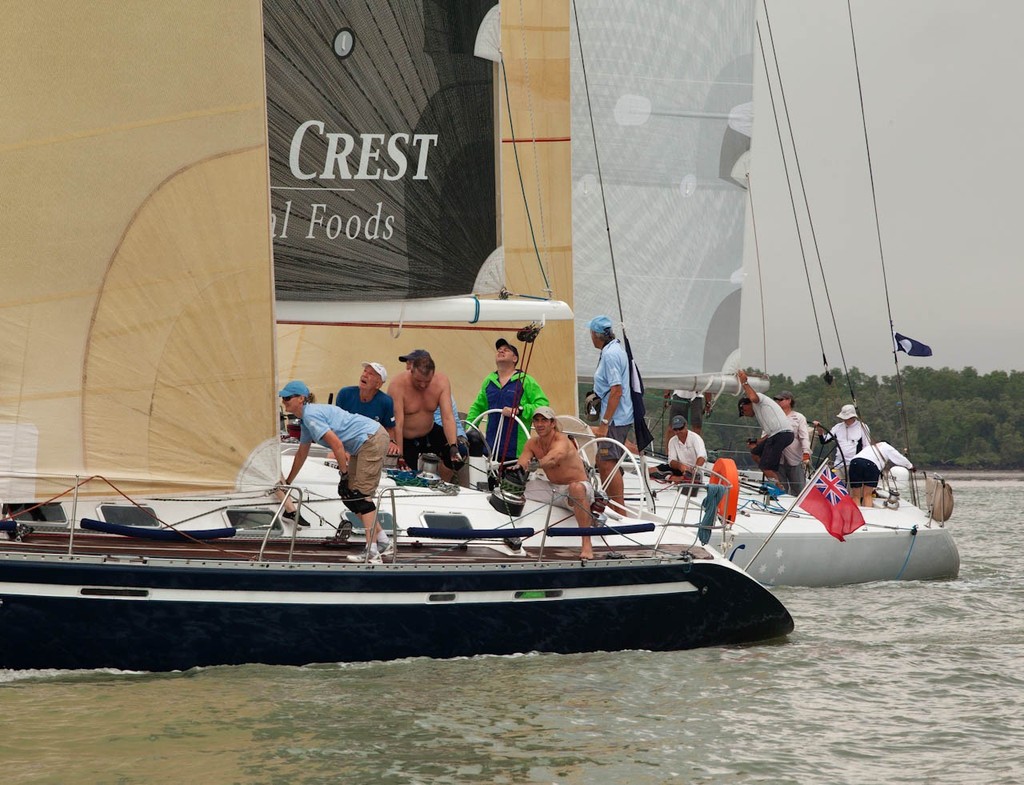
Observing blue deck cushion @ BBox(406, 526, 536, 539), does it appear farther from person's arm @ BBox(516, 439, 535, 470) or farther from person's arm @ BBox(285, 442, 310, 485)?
person's arm @ BBox(285, 442, 310, 485)

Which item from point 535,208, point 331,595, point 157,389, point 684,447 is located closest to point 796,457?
point 684,447

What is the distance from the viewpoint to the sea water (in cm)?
671

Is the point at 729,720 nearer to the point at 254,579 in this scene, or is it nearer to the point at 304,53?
the point at 254,579

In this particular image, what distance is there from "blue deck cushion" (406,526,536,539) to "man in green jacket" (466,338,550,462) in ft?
6.82

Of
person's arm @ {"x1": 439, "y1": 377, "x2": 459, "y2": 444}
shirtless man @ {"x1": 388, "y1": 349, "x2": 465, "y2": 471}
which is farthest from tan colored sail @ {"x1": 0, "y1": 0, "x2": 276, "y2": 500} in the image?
person's arm @ {"x1": 439, "y1": 377, "x2": 459, "y2": 444}

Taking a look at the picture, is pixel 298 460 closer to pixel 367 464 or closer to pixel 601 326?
pixel 367 464

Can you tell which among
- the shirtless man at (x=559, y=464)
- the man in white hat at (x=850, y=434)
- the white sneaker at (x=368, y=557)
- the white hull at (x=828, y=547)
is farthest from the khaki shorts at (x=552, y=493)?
the man in white hat at (x=850, y=434)

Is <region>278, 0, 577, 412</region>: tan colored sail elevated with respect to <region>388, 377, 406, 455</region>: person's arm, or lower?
elevated

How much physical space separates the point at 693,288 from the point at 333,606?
39.9ft

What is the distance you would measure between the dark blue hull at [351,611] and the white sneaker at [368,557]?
9 centimetres

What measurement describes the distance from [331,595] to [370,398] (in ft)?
7.62

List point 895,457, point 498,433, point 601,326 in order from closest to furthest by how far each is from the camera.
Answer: point 498,433 → point 601,326 → point 895,457

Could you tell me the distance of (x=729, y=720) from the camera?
788 cm

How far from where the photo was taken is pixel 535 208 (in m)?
16.9
